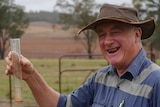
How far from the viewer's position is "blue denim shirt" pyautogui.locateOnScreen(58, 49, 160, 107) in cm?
213

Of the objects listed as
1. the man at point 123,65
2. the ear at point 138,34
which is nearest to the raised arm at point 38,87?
the man at point 123,65

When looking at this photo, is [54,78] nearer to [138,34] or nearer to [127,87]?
[138,34]

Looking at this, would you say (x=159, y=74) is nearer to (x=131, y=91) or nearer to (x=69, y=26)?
(x=131, y=91)

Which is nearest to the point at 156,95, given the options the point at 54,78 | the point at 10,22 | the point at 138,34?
the point at 138,34

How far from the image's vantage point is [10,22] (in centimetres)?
4197

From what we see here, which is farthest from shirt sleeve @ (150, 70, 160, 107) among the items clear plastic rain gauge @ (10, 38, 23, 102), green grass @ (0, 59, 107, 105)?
green grass @ (0, 59, 107, 105)

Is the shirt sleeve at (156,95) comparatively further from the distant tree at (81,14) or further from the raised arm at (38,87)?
the distant tree at (81,14)

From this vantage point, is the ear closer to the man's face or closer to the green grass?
the man's face

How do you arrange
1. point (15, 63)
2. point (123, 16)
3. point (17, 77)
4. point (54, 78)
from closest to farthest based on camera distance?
point (17, 77) < point (15, 63) < point (123, 16) < point (54, 78)

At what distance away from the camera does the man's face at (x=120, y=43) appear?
2.30 metres

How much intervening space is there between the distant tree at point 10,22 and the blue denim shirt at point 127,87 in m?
37.5

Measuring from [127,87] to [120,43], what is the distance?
0.77 feet

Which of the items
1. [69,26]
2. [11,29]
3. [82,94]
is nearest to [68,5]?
[69,26]

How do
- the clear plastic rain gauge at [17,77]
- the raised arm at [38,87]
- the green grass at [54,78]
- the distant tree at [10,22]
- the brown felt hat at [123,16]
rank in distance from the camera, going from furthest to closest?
the distant tree at [10,22], the green grass at [54,78], the raised arm at [38,87], the brown felt hat at [123,16], the clear plastic rain gauge at [17,77]
